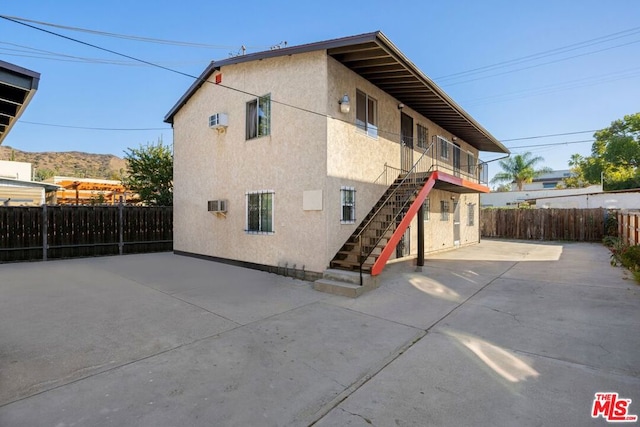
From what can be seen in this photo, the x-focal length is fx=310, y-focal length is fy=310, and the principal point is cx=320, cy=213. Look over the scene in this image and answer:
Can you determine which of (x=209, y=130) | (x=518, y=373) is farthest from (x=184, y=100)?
(x=518, y=373)

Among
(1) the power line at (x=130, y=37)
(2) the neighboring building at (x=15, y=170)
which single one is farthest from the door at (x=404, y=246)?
(2) the neighboring building at (x=15, y=170)

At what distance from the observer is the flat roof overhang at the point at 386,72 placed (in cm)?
707

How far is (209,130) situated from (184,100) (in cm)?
230

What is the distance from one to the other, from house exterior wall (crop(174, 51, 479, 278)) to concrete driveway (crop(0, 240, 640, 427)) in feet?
5.25

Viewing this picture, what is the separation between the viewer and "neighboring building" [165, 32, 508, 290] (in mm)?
7469

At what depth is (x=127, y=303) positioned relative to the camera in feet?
18.7

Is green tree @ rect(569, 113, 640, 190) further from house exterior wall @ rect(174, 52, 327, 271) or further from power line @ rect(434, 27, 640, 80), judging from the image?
house exterior wall @ rect(174, 52, 327, 271)

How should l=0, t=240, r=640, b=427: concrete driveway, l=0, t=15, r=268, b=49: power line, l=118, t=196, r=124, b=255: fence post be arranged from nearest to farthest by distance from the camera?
l=0, t=240, r=640, b=427: concrete driveway, l=0, t=15, r=268, b=49: power line, l=118, t=196, r=124, b=255: fence post

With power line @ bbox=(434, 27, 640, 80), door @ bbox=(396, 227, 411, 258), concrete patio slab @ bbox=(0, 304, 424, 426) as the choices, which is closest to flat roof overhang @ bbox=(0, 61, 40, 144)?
concrete patio slab @ bbox=(0, 304, 424, 426)

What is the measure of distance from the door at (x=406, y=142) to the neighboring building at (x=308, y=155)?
0.14 ft

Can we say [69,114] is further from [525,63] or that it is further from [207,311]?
[525,63]

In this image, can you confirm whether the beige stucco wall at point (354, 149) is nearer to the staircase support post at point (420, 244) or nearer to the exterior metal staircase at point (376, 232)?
the exterior metal staircase at point (376, 232)

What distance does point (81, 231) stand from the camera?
1138 centimetres

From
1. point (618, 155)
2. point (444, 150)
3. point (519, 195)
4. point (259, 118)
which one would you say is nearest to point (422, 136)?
point (444, 150)
